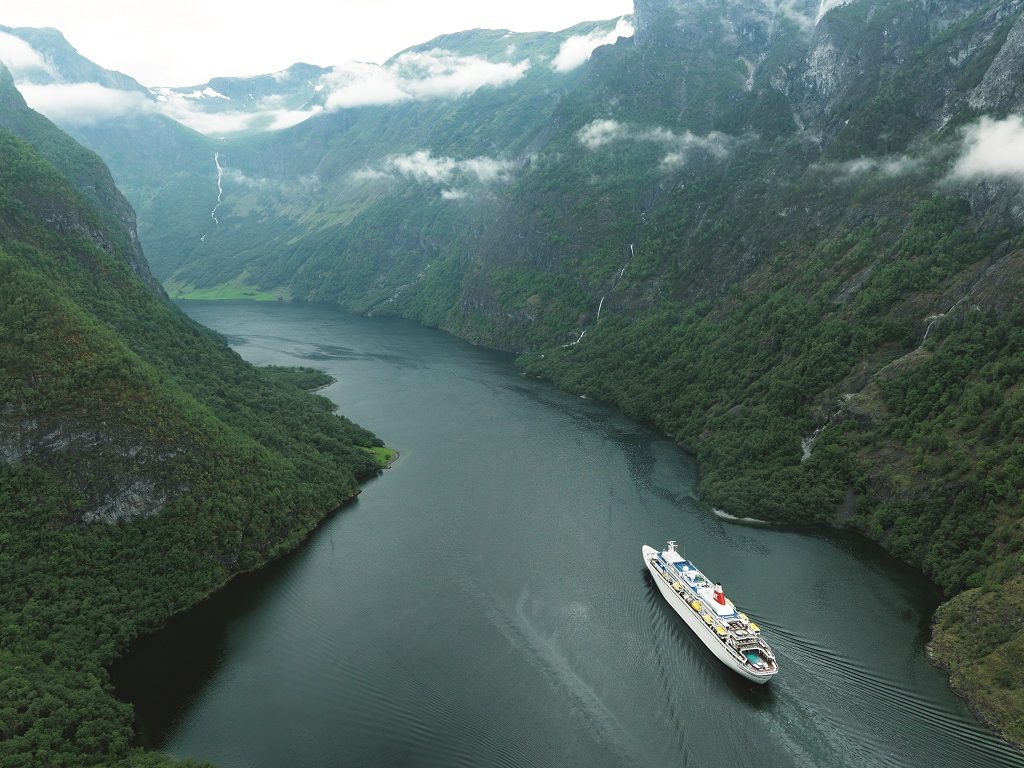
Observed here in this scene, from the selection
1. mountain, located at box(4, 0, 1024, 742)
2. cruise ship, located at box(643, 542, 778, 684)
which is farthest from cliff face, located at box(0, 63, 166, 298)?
cruise ship, located at box(643, 542, 778, 684)

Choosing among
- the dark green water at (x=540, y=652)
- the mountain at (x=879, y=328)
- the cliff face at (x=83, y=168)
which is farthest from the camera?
the cliff face at (x=83, y=168)

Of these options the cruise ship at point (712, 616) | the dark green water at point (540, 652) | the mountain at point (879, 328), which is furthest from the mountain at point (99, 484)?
the mountain at point (879, 328)

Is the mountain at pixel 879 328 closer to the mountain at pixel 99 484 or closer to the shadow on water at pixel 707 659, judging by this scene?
the shadow on water at pixel 707 659

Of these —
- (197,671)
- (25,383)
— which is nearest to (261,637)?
(197,671)

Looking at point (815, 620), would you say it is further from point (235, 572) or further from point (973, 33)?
point (973, 33)

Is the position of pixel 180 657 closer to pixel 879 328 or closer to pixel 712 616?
pixel 712 616

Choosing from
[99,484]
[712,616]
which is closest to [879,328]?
[712,616]
